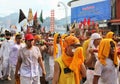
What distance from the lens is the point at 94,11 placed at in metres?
42.6

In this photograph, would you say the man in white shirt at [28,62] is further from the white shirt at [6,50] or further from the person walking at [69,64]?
the white shirt at [6,50]

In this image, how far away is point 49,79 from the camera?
11781mm

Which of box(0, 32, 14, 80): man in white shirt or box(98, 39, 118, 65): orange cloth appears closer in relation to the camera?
box(98, 39, 118, 65): orange cloth

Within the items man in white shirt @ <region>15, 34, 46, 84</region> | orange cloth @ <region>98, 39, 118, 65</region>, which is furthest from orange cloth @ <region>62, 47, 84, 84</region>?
man in white shirt @ <region>15, 34, 46, 84</region>

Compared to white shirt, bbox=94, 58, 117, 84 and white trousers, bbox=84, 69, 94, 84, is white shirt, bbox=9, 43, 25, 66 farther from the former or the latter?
white shirt, bbox=94, 58, 117, 84

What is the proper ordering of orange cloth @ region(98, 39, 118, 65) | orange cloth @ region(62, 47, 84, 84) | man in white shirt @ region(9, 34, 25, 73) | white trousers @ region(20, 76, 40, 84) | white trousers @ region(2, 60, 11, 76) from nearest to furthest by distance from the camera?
orange cloth @ region(62, 47, 84, 84)
orange cloth @ region(98, 39, 118, 65)
white trousers @ region(20, 76, 40, 84)
man in white shirt @ region(9, 34, 25, 73)
white trousers @ region(2, 60, 11, 76)

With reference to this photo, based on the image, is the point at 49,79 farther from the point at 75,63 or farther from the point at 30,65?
the point at 75,63

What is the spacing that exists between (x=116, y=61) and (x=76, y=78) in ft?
2.26

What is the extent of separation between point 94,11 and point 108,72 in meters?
37.0

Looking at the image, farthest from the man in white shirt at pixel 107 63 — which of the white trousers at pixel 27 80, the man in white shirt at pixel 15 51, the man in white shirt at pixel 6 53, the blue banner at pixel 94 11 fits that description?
the blue banner at pixel 94 11

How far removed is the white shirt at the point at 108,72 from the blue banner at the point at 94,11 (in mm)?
33677

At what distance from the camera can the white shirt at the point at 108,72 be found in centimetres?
591

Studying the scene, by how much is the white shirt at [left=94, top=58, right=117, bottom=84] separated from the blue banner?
33.7m

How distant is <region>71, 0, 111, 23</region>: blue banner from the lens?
39.6 meters
